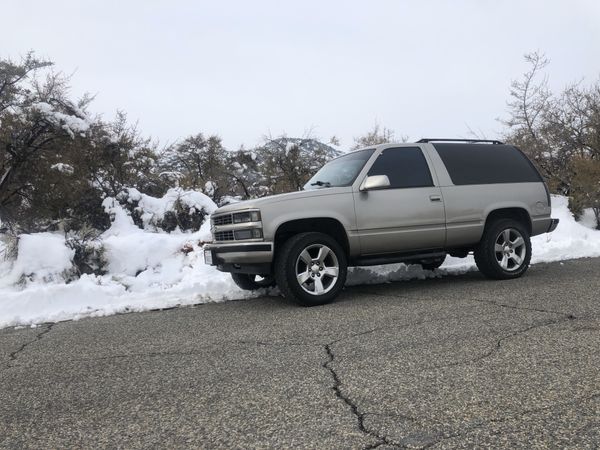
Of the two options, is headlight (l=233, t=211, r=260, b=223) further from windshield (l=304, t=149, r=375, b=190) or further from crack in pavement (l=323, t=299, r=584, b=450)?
crack in pavement (l=323, t=299, r=584, b=450)

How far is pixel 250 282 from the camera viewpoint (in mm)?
7098

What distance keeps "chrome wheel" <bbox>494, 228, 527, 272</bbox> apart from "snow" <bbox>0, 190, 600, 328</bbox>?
3.66 feet

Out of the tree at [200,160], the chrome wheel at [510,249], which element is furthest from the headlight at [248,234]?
the tree at [200,160]

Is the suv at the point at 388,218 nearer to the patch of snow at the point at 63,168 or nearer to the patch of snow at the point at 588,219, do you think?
the patch of snow at the point at 63,168

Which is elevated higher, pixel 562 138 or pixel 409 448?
pixel 562 138

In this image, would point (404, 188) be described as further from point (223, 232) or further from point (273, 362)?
point (273, 362)

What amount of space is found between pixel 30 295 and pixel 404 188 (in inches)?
196

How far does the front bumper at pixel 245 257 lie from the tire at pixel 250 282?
0.65 m

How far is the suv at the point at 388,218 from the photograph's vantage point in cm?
602

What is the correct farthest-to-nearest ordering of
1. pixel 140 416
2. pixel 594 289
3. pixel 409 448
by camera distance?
pixel 594 289 → pixel 140 416 → pixel 409 448

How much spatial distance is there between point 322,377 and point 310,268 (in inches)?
100

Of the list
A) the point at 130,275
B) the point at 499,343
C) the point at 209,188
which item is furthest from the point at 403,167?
the point at 209,188

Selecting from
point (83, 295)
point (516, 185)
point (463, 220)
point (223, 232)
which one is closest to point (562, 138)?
point (516, 185)

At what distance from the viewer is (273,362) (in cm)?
399
